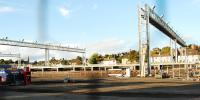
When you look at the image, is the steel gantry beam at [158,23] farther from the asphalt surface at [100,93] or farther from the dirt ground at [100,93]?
the asphalt surface at [100,93]

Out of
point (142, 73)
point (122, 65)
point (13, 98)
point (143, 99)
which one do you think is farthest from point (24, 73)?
point (122, 65)

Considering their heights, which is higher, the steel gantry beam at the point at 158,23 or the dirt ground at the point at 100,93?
the steel gantry beam at the point at 158,23

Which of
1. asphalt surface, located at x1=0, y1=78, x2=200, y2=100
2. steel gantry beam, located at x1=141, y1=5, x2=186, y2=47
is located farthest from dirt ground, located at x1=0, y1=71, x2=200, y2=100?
steel gantry beam, located at x1=141, y1=5, x2=186, y2=47

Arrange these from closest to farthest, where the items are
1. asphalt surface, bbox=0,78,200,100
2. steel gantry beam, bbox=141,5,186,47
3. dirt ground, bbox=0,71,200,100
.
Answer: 1. steel gantry beam, bbox=141,5,186,47
2. asphalt surface, bbox=0,78,200,100
3. dirt ground, bbox=0,71,200,100

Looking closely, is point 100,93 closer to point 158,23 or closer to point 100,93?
point 100,93

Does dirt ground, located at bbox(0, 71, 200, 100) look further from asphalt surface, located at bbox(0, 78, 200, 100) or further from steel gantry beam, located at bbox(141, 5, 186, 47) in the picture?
steel gantry beam, located at bbox(141, 5, 186, 47)

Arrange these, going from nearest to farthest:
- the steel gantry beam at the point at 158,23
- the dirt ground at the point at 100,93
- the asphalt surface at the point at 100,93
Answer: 1. the steel gantry beam at the point at 158,23
2. the asphalt surface at the point at 100,93
3. the dirt ground at the point at 100,93

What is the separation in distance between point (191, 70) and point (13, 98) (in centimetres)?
6918

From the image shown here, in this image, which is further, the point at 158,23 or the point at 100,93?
the point at 158,23

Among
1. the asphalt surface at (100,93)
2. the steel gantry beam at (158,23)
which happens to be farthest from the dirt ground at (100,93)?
the steel gantry beam at (158,23)

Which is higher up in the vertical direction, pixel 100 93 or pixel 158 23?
pixel 158 23

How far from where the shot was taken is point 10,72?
39.4 m

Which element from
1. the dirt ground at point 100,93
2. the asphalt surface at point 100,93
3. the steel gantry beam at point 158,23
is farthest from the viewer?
the dirt ground at point 100,93

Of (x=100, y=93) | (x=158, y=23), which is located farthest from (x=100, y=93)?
(x=158, y=23)
